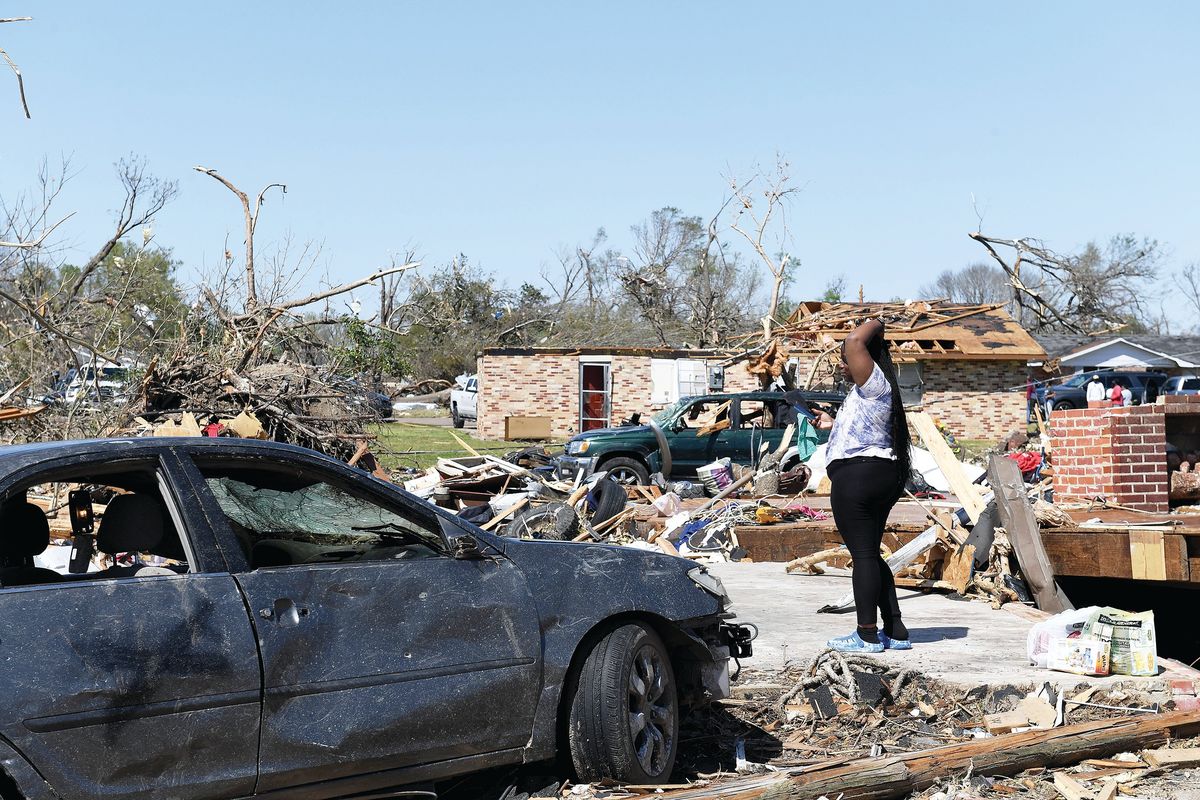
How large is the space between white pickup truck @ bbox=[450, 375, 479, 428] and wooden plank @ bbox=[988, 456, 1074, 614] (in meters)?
31.6

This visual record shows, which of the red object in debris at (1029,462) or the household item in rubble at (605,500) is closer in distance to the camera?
the household item in rubble at (605,500)

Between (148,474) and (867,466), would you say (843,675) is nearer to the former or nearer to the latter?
(867,466)

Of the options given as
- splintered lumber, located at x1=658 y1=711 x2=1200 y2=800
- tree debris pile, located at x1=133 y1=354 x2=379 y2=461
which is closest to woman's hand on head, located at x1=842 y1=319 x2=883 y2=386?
splintered lumber, located at x1=658 y1=711 x2=1200 y2=800

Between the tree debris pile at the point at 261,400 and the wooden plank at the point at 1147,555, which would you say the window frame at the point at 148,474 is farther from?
the tree debris pile at the point at 261,400

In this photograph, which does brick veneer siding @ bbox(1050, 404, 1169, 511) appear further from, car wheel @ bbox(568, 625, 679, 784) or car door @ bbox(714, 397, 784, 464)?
car door @ bbox(714, 397, 784, 464)

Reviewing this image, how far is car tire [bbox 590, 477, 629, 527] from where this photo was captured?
557 inches

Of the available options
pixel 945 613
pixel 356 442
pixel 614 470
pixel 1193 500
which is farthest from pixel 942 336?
pixel 945 613

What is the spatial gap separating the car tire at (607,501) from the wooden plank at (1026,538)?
6071 millimetres

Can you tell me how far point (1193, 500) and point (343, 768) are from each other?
8641 mm

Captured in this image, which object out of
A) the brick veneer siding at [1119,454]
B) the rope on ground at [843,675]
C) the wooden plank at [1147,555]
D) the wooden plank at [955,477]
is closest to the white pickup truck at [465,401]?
the wooden plank at [955,477]

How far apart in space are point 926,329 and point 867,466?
96.8 feet

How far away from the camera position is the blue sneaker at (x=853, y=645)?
22.3 ft

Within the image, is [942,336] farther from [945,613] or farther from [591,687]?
[591,687]

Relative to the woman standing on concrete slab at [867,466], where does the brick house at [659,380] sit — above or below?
above
